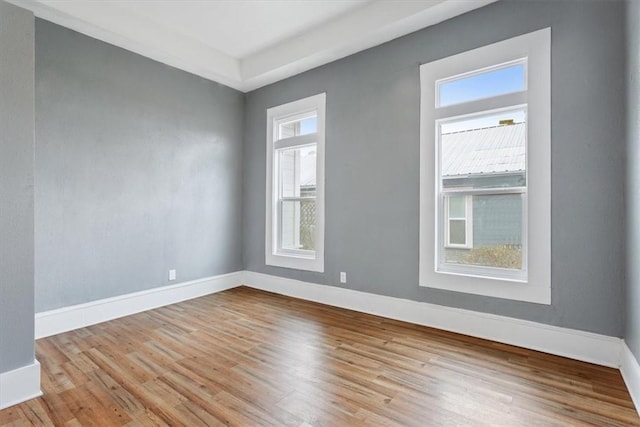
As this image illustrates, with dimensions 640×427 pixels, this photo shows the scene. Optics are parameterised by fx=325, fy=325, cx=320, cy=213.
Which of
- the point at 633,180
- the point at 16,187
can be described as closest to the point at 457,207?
the point at 633,180

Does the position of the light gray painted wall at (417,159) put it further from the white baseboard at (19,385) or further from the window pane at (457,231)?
the white baseboard at (19,385)

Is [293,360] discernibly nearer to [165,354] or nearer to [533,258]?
[165,354]

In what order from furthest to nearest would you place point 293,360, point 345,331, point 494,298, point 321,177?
1. point 321,177
2. point 345,331
3. point 494,298
4. point 293,360

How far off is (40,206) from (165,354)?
1801 millimetres

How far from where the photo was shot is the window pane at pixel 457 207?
120 inches

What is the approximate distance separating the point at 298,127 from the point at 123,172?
220 cm

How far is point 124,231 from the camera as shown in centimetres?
355

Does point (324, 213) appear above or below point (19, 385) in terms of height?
above

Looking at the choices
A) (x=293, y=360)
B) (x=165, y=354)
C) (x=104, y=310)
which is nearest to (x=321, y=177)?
(x=293, y=360)

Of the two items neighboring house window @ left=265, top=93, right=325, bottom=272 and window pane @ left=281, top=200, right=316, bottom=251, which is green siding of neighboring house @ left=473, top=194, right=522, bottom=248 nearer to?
neighboring house window @ left=265, top=93, right=325, bottom=272

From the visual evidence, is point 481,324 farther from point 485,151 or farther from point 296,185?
point 296,185

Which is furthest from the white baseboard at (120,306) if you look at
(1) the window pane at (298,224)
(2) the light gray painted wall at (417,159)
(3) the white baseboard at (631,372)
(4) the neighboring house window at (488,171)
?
(3) the white baseboard at (631,372)

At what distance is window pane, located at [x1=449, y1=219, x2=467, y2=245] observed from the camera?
10.0 ft

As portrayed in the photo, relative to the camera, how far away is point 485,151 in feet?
9.64
